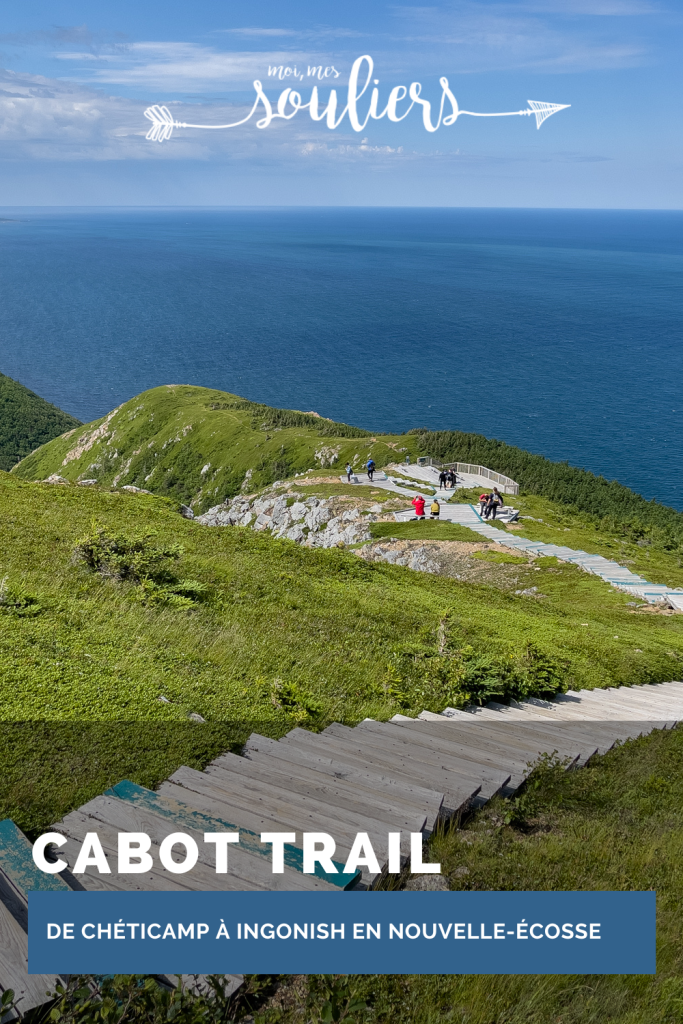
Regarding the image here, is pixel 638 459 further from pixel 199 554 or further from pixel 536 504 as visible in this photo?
pixel 199 554

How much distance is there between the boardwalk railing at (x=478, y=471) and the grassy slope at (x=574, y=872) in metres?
39.4

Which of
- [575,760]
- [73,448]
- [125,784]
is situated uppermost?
[125,784]

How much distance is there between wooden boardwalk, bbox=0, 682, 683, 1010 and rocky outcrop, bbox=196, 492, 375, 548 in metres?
24.4

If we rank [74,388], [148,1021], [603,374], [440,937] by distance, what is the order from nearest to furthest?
1. [148,1021]
2. [440,937]
3. [603,374]
4. [74,388]

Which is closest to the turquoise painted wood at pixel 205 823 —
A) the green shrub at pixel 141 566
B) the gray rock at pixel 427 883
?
the gray rock at pixel 427 883

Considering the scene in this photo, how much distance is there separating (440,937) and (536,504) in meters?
42.9

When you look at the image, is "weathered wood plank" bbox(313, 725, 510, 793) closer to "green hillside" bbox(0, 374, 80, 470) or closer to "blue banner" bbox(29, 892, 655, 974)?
"blue banner" bbox(29, 892, 655, 974)

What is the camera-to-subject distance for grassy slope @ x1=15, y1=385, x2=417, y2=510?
77.1 m

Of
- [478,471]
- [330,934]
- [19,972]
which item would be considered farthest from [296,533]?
[19,972]

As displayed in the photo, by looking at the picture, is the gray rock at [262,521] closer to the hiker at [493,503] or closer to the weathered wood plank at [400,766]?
the hiker at [493,503]

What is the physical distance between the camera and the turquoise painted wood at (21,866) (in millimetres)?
6148

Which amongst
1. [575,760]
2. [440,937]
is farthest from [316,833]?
[575,760]

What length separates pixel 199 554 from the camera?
20.2 m

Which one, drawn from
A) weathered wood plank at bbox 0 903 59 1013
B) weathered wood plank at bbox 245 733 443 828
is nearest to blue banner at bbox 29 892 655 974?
weathered wood plank at bbox 0 903 59 1013
